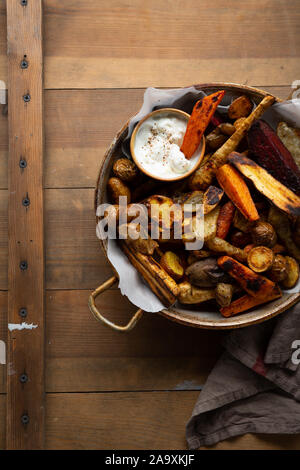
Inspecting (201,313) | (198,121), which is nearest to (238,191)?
(198,121)

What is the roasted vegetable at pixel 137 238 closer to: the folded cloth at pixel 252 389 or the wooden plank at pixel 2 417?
the folded cloth at pixel 252 389

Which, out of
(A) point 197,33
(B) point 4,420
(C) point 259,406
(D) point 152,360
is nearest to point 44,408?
(B) point 4,420

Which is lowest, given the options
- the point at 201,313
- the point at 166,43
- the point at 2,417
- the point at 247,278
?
the point at 2,417

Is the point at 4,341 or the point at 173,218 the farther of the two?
the point at 4,341

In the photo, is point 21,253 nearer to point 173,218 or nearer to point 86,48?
point 173,218

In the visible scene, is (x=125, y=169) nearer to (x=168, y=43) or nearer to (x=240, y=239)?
(x=240, y=239)

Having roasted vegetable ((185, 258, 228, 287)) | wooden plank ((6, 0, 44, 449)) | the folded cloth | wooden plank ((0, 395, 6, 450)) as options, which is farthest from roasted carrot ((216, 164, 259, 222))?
wooden plank ((0, 395, 6, 450))
